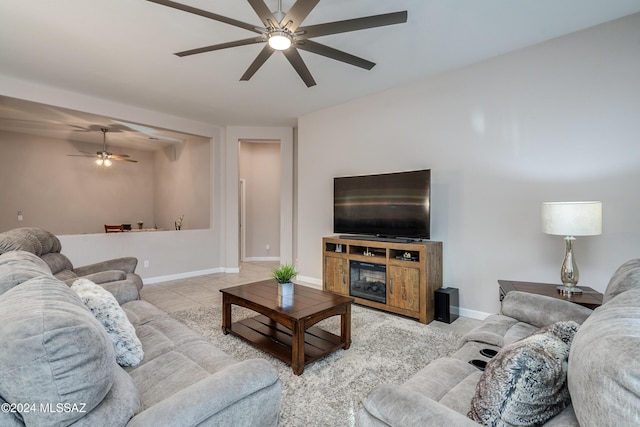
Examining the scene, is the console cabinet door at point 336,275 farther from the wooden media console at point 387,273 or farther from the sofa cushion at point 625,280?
the sofa cushion at point 625,280

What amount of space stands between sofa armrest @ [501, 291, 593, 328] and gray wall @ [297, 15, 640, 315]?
3.66 ft

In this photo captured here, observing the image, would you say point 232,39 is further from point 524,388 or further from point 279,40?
point 524,388

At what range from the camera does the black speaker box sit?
336 cm

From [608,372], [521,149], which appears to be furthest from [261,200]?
[608,372]

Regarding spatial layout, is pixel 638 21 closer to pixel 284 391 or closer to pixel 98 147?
pixel 284 391

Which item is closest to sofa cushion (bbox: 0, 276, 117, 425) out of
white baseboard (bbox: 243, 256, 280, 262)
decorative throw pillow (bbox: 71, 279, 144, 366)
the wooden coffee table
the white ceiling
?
decorative throw pillow (bbox: 71, 279, 144, 366)

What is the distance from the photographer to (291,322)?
2.32 meters

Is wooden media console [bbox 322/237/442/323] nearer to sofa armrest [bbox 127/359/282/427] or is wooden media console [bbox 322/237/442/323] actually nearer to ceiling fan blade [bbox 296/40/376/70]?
ceiling fan blade [bbox 296/40/376/70]

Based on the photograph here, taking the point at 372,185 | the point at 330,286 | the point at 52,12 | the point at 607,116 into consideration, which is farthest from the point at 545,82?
the point at 52,12

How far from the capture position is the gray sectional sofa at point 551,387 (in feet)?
2.28

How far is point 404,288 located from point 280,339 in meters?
1.55

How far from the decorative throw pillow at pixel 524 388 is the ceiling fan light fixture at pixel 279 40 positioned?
7.52 ft

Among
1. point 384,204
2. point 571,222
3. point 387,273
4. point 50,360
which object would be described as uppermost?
point 384,204

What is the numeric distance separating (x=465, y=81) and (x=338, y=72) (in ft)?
4.85
